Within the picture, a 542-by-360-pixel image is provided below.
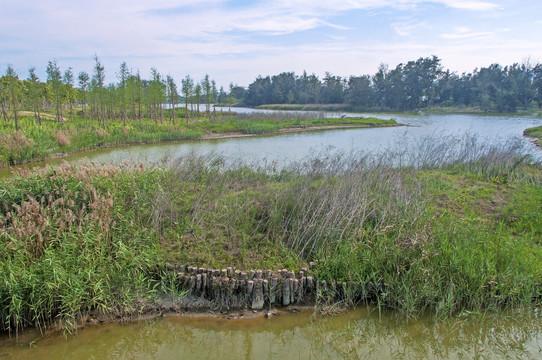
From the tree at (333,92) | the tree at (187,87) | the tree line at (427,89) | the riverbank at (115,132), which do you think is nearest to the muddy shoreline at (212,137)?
the riverbank at (115,132)

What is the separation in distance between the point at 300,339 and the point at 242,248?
1577 millimetres

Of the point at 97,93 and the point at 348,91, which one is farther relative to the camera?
the point at 348,91

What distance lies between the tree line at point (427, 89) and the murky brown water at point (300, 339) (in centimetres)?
5451

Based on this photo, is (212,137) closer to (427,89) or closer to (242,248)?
(242,248)

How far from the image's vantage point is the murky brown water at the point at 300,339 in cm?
361

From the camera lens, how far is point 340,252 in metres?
4.78

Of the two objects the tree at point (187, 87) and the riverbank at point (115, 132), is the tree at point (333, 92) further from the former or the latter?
the tree at point (187, 87)

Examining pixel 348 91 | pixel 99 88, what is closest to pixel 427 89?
pixel 348 91

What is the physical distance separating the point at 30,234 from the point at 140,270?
139cm

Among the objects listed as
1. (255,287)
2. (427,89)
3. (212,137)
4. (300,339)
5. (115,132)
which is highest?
(427,89)

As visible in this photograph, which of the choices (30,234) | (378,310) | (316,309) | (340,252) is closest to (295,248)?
(340,252)

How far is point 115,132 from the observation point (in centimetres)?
1950

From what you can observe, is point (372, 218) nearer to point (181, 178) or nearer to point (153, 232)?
point (153, 232)

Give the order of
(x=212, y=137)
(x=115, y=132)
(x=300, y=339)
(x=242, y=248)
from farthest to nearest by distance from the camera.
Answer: (x=212, y=137) < (x=115, y=132) < (x=242, y=248) < (x=300, y=339)
